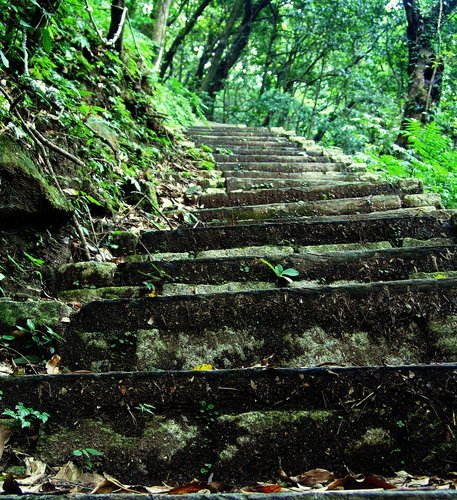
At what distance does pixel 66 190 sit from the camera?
10.4 ft

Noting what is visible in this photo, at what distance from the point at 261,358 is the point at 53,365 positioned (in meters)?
0.80

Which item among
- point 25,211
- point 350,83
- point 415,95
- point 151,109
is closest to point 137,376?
point 25,211

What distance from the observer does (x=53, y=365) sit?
1879mm

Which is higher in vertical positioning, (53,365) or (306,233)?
(306,233)

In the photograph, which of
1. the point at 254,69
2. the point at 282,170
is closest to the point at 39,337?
the point at 282,170

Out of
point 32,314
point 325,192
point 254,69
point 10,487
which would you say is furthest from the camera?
point 254,69

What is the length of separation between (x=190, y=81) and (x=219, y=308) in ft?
56.1

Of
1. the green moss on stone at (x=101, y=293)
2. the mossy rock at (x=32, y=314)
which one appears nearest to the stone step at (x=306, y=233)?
the green moss on stone at (x=101, y=293)

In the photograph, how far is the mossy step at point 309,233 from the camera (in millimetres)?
2936

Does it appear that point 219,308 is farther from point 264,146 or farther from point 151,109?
point 264,146

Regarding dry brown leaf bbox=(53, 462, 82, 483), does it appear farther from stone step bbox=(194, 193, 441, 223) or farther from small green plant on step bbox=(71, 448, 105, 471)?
stone step bbox=(194, 193, 441, 223)

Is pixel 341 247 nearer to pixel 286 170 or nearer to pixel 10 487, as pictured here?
pixel 10 487

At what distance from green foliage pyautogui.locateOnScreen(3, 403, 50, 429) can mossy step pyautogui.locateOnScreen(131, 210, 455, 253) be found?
1.67 meters

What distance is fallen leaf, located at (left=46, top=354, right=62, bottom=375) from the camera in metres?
1.85
